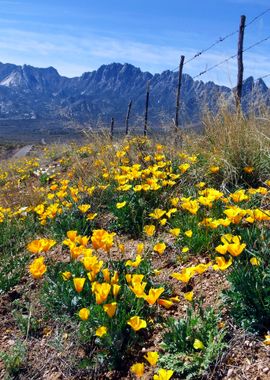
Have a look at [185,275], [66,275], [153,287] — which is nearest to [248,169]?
[153,287]

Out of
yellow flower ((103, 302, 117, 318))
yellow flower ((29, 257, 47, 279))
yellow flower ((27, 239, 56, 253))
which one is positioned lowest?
yellow flower ((103, 302, 117, 318))

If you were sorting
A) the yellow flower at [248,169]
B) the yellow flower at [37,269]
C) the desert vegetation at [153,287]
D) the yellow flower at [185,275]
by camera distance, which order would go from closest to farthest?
the desert vegetation at [153,287] < the yellow flower at [185,275] < the yellow flower at [37,269] < the yellow flower at [248,169]

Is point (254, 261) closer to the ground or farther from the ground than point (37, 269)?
farther from the ground

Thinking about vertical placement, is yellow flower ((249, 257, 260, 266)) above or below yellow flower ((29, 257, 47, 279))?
above

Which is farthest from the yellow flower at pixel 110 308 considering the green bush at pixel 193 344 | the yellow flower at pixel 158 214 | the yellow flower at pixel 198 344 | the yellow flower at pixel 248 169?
the yellow flower at pixel 248 169

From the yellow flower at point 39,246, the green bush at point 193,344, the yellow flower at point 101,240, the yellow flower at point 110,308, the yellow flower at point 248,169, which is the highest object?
the yellow flower at point 248,169

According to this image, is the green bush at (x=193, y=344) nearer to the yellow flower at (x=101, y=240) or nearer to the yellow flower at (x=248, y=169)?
the yellow flower at (x=101, y=240)

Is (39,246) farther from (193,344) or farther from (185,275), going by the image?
(193,344)

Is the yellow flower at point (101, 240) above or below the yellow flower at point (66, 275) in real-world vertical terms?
above

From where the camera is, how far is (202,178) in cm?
512

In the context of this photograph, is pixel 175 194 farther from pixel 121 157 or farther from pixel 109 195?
pixel 121 157

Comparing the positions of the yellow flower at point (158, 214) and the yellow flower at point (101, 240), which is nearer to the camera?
the yellow flower at point (101, 240)

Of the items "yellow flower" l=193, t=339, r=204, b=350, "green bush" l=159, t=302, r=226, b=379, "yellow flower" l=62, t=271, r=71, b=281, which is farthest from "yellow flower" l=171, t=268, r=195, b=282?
"yellow flower" l=62, t=271, r=71, b=281

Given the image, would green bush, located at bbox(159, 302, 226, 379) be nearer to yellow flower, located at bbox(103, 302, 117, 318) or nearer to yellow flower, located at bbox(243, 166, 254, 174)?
yellow flower, located at bbox(103, 302, 117, 318)
